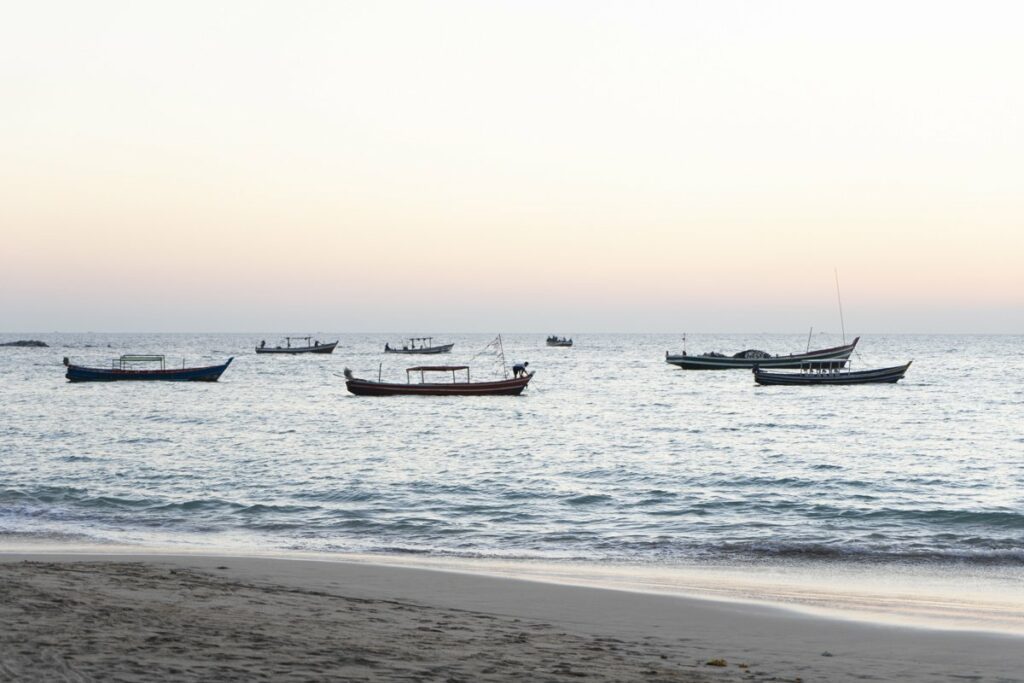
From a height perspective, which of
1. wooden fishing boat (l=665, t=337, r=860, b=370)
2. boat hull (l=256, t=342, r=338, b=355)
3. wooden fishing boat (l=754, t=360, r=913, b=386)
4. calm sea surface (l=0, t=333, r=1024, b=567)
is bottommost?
calm sea surface (l=0, t=333, r=1024, b=567)

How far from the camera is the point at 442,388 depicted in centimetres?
6656

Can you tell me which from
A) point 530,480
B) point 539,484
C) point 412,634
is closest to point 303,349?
point 530,480

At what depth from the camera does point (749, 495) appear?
24.6m

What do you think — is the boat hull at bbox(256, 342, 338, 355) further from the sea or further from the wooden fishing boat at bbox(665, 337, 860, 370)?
the sea

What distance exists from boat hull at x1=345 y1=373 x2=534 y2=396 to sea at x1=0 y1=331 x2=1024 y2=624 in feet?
27.4

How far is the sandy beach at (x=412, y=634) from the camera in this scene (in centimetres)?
784

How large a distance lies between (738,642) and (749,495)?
14864 mm

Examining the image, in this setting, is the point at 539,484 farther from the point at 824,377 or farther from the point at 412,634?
the point at 824,377

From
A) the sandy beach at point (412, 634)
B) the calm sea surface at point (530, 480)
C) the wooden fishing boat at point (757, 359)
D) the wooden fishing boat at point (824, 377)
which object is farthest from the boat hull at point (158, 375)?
the sandy beach at point (412, 634)

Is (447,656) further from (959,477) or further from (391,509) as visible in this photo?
(959,477)

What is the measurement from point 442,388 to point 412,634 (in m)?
57.3

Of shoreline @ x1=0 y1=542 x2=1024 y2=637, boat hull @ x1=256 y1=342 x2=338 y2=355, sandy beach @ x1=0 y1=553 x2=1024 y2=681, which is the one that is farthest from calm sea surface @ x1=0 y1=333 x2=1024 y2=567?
boat hull @ x1=256 y1=342 x2=338 y2=355

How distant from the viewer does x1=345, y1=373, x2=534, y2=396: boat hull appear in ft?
218

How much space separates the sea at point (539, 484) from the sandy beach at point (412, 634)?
152 inches
